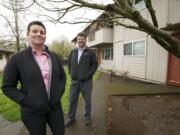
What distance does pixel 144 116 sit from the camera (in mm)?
4902

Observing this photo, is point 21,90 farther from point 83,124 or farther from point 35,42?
point 83,124

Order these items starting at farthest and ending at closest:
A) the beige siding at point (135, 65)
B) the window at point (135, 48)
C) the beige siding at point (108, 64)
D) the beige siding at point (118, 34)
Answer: the beige siding at point (108, 64) → the beige siding at point (118, 34) → the window at point (135, 48) → the beige siding at point (135, 65)

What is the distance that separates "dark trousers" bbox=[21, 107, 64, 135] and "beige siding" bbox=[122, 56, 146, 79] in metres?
10.3

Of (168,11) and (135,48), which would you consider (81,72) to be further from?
(135,48)

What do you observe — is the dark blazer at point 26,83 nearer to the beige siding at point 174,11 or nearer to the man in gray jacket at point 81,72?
the man in gray jacket at point 81,72

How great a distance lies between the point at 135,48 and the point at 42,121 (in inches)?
470

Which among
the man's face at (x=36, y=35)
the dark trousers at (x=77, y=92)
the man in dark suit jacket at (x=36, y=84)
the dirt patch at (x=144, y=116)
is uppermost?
the man's face at (x=36, y=35)

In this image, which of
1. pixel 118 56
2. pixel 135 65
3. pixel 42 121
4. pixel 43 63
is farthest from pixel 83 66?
pixel 118 56

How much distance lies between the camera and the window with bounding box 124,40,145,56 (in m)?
12.4

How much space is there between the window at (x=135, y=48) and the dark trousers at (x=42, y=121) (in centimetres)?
1059

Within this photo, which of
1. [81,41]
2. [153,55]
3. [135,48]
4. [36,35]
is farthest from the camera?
[135,48]

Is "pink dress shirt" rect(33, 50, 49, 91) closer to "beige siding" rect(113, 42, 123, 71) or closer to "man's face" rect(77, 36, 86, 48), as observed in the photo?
"man's face" rect(77, 36, 86, 48)

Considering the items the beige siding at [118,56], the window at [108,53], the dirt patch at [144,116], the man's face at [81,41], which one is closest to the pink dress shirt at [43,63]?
the dirt patch at [144,116]

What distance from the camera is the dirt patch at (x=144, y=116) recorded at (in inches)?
115
